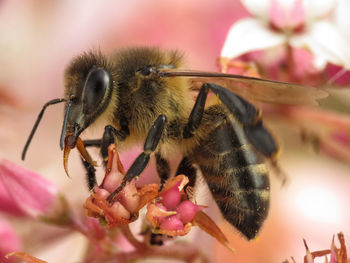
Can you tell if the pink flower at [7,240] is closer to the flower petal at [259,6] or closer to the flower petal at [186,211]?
the flower petal at [186,211]

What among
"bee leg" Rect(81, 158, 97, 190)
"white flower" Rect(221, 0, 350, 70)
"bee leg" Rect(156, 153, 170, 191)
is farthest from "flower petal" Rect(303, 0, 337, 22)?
"bee leg" Rect(81, 158, 97, 190)

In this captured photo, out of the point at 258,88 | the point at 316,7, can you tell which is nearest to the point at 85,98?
the point at 258,88

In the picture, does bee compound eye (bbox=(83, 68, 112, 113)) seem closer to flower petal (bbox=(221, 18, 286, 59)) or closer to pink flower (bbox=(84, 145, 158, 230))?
pink flower (bbox=(84, 145, 158, 230))

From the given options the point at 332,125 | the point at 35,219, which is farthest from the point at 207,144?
the point at 332,125

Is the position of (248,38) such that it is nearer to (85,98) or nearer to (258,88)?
(258,88)

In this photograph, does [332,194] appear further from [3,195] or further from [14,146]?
[3,195]
